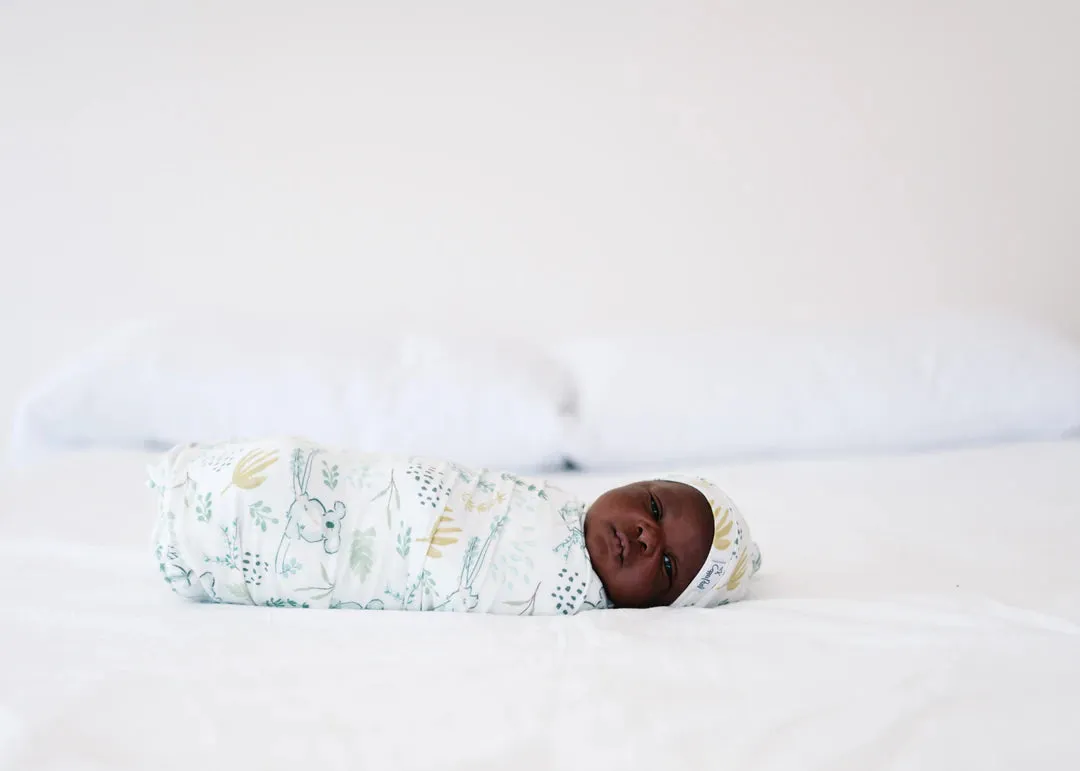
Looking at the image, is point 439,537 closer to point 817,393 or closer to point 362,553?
point 362,553

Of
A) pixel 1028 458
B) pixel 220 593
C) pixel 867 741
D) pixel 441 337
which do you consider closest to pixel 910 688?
pixel 867 741

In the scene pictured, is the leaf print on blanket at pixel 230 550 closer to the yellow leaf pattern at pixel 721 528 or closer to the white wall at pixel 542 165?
the yellow leaf pattern at pixel 721 528

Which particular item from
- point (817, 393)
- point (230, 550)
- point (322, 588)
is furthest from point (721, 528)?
point (817, 393)

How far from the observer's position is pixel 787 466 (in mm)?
1847

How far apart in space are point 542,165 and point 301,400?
0.90 meters

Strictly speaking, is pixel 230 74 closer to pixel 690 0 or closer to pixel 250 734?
pixel 690 0

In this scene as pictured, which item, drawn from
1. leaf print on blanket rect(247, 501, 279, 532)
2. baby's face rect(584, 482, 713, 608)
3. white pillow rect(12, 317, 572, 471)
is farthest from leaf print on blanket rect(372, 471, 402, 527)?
white pillow rect(12, 317, 572, 471)

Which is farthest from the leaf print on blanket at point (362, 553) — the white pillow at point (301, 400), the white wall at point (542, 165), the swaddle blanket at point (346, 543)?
the white wall at point (542, 165)

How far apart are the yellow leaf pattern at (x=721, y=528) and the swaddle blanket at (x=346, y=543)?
0.15 m

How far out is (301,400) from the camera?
184cm

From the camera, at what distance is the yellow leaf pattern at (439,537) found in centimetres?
111

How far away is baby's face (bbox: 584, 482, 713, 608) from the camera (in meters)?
1.13

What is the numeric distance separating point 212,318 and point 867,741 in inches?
65.8

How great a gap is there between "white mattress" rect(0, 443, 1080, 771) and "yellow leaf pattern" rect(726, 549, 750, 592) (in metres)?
0.06
